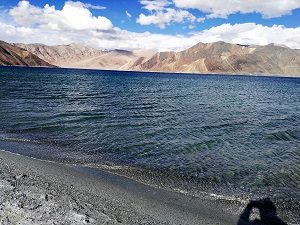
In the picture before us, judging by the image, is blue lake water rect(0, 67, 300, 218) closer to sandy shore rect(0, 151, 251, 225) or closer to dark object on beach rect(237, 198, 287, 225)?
dark object on beach rect(237, 198, 287, 225)

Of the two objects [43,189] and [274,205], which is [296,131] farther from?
[43,189]

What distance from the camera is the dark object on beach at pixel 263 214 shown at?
36.0 ft

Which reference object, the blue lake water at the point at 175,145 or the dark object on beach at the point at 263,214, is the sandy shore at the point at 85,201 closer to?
the dark object on beach at the point at 263,214

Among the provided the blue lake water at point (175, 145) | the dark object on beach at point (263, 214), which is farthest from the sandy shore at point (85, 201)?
the blue lake water at point (175, 145)

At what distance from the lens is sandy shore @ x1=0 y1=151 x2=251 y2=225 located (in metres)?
9.08

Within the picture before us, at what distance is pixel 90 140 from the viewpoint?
2045cm

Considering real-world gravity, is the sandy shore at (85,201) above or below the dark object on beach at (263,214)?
above

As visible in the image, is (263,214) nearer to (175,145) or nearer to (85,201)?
(85,201)

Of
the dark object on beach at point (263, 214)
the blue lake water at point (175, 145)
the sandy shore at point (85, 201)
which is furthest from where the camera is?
the blue lake water at point (175, 145)

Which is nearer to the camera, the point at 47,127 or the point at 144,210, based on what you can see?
the point at 144,210

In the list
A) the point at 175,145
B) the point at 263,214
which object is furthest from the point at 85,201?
the point at 175,145

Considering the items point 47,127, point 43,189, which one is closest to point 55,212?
point 43,189

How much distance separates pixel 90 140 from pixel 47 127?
4370mm

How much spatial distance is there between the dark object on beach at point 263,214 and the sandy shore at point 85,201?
399mm
